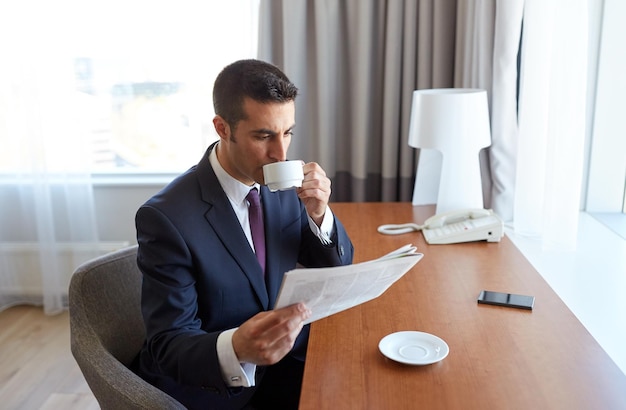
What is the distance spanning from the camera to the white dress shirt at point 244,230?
1299 millimetres

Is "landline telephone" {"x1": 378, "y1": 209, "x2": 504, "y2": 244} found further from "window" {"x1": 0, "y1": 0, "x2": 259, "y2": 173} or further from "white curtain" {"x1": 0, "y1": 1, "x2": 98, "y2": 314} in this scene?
"white curtain" {"x1": 0, "y1": 1, "x2": 98, "y2": 314}

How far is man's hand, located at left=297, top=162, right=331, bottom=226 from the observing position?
1.61 m

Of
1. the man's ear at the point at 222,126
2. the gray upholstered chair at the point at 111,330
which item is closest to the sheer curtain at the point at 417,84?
the man's ear at the point at 222,126

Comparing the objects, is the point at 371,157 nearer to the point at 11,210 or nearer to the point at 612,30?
the point at 612,30

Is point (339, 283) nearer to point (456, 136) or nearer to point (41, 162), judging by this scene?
point (456, 136)

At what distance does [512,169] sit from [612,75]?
457 millimetres

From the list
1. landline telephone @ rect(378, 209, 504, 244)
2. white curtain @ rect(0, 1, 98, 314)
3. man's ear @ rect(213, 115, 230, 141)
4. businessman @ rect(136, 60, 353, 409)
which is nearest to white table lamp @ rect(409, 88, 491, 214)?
landline telephone @ rect(378, 209, 504, 244)

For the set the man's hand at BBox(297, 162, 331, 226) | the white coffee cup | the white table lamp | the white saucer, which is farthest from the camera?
the white table lamp

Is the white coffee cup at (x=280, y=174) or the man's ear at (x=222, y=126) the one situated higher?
the man's ear at (x=222, y=126)

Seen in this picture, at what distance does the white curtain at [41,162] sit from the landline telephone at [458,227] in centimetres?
177

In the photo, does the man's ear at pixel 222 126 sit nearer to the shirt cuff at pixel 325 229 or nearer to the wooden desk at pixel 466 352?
the shirt cuff at pixel 325 229

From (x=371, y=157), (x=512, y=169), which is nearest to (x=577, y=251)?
(x=512, y=169)

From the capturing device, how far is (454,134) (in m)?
2.15

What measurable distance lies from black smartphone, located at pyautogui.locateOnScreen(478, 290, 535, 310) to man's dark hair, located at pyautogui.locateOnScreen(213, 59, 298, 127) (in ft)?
2.20
